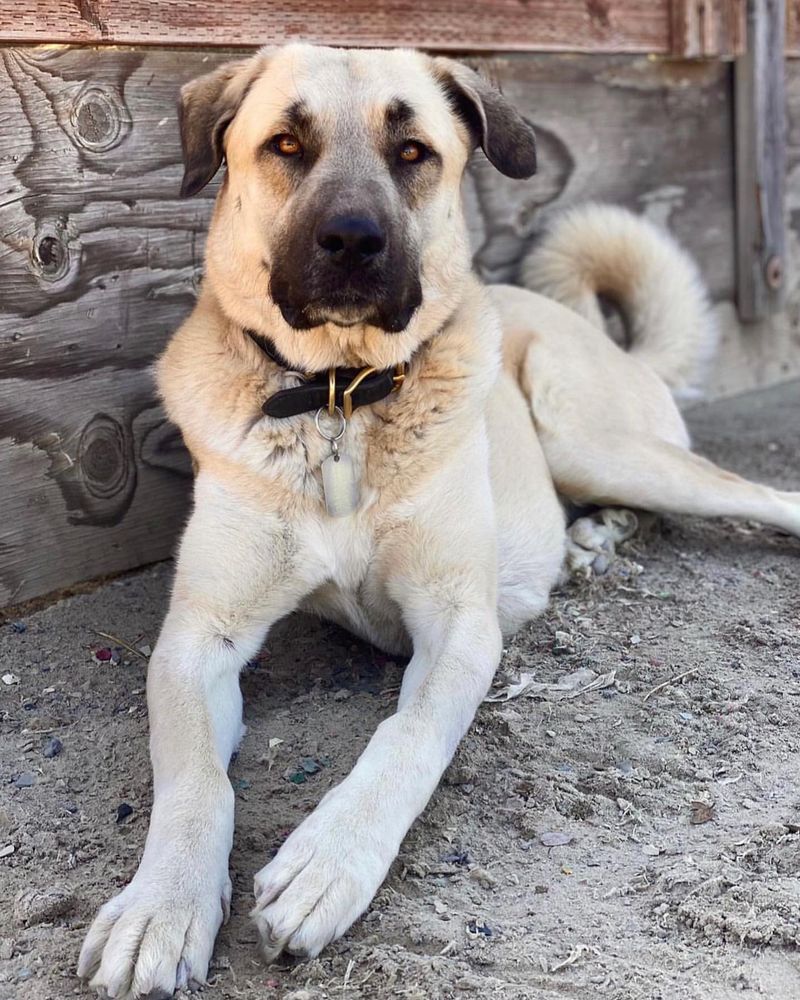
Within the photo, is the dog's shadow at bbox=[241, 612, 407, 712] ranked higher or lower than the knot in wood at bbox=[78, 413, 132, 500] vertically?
lower

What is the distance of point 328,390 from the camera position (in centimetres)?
274

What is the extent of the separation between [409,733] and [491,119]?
5.07ft

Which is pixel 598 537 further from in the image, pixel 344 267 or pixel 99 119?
pixel 99 119

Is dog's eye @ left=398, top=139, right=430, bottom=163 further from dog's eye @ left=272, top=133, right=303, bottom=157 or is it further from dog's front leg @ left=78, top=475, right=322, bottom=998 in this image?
dog's front leg @ left=78, top=475, right=322, bottom=998

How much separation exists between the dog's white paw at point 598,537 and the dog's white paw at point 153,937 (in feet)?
5.86

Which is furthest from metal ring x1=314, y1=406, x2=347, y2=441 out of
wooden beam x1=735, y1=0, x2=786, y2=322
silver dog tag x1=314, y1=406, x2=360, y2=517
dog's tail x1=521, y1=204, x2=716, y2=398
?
wooden beam x1=735, y1=0, x2=786, y2=322

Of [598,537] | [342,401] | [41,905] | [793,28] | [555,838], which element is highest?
[793,28]

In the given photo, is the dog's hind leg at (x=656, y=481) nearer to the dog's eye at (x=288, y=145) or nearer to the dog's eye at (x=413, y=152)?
the dog's eye at (x=413, y=152)

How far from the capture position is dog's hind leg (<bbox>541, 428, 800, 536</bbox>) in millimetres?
3566

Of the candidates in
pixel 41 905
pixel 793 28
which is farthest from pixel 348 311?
pixel 793 28

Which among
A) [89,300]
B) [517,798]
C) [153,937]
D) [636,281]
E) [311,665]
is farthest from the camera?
[636,281]

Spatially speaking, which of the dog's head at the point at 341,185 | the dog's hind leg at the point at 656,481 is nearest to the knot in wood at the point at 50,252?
the dog's head at the point at 341,185

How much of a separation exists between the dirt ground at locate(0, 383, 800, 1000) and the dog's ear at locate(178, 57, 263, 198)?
3.81 ft

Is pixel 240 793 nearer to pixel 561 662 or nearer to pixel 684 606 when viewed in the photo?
pixel 561 662
